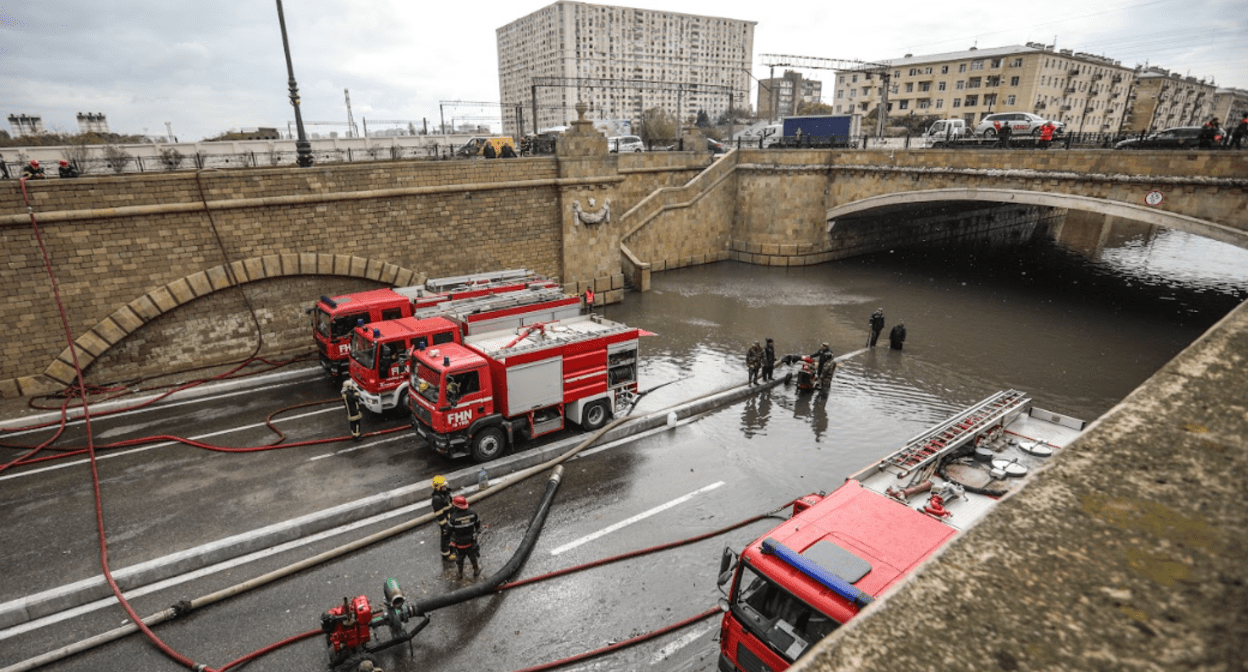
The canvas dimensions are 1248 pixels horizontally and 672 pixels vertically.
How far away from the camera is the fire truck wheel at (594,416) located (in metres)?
13.5

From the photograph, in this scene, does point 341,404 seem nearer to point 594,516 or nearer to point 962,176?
point 594,516

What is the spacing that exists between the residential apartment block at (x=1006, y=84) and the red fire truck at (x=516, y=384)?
7104 cm

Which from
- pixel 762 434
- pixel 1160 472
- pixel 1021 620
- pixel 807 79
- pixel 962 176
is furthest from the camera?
pixel 807 79

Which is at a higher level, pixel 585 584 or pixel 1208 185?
pixel 1208 185

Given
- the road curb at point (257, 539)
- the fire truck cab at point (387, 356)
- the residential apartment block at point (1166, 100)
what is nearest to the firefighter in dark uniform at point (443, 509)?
the road curb at point (257, 539)

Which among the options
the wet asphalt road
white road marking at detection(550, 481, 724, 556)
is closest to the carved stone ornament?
the wet asphalt road

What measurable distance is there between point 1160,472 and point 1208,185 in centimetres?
2547

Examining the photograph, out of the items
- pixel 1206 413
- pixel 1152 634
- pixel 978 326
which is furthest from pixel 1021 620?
pixel 978 326

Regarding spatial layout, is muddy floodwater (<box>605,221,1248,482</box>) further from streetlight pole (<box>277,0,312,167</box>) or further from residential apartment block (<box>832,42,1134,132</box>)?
residential apartment block (<box>832,42,1134,132</box>)

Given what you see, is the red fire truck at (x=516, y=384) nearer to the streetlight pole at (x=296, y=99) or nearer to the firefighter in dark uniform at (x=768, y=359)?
the firefighter in dark uniform at (x=768, y=359)

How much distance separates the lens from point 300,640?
25.5 feet

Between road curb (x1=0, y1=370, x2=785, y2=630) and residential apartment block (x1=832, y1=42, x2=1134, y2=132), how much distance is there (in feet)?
241

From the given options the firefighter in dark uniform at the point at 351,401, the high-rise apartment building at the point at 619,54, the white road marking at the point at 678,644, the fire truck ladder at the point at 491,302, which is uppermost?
the high-rise apartment building at the point at 619,54

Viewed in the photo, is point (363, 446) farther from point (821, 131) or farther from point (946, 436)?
point (821, 131)
